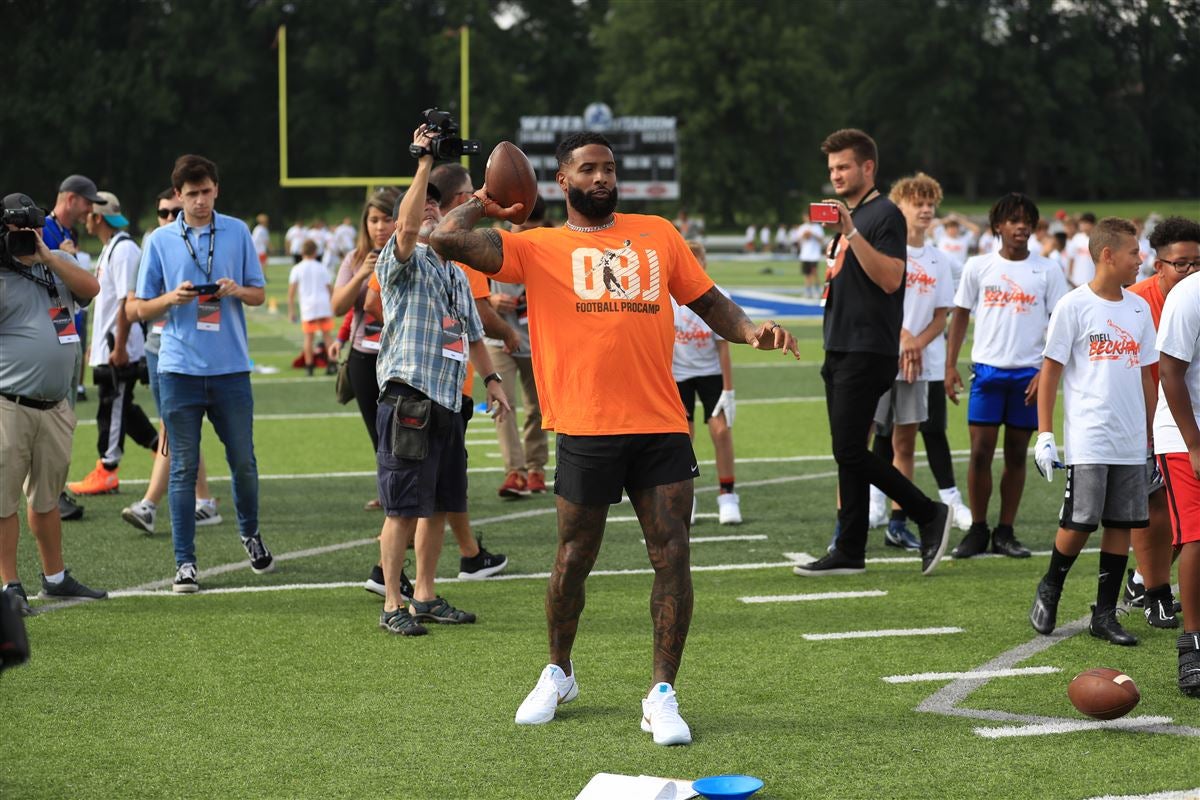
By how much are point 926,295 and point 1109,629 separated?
2.82 m

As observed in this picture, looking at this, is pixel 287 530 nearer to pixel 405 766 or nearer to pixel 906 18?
pixel 405 766

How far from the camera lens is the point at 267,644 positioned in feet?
21.4

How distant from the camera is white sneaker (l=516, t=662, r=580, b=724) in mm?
5289

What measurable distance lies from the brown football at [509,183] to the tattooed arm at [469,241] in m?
0.13

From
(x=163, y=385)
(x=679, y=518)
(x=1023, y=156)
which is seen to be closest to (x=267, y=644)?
(x=163, y=385)

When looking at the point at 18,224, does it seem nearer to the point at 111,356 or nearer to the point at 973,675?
the point at 111,356

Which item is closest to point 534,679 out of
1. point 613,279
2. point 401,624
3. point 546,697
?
point 546,697

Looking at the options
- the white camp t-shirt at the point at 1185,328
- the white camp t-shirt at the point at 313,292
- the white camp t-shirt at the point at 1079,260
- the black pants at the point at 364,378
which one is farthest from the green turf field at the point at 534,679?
the white camp t-shirt at the point at 1079,260

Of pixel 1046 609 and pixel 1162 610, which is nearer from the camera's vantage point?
pixel 1046 609

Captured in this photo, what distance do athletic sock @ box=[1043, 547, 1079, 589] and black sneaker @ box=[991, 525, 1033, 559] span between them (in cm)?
174

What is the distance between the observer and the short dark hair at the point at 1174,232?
6172mm

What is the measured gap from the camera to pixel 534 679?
593 centimetres

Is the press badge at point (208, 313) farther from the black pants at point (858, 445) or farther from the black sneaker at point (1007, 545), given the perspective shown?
the black sneaker at point (1007, 545)

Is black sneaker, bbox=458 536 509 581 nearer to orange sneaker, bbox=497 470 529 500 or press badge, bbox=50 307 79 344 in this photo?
press badge, bbox=50 307 79 344
